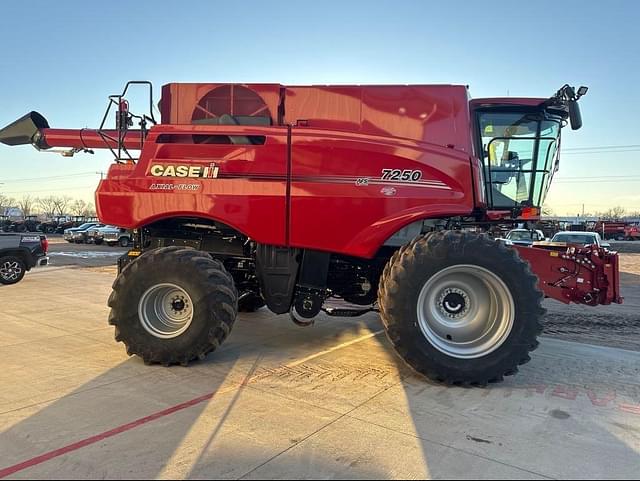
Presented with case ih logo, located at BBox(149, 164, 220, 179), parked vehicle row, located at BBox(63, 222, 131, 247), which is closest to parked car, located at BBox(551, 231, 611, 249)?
case ih logo, located at BBox(149, 164, 220, 179)

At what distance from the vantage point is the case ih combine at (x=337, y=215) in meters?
4.21

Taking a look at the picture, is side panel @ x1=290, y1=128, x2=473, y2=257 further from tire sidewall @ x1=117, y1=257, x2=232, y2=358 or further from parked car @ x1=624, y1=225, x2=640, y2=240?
parked car @ x1=624, y1=225, x2=640, y2=240

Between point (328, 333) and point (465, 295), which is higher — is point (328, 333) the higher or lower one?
the lower one

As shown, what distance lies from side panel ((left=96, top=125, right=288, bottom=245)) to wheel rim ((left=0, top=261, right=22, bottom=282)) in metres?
7.93

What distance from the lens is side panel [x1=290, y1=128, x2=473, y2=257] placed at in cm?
457

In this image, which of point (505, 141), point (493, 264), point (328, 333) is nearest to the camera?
point (493, 264)

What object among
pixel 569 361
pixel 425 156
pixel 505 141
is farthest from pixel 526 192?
pixel 569 361

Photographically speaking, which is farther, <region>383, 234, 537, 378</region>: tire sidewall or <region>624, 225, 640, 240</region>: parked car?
<region>624, 225, 640, 240</region>: parked car

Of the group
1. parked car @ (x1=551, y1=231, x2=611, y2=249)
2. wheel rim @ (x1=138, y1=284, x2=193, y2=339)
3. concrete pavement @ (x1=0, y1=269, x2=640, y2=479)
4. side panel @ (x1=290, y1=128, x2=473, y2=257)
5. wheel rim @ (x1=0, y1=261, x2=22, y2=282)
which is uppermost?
side panel @ (x1=290, y1=128, x2=473, y2=257)

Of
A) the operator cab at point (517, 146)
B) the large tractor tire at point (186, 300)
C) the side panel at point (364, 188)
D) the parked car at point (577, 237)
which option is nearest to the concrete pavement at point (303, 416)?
the large tractor tire at point (186, 300)

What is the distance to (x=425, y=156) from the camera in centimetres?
459

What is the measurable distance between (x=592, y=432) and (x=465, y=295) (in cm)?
160

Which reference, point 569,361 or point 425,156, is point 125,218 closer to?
point 425,156

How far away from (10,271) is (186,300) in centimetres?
870
